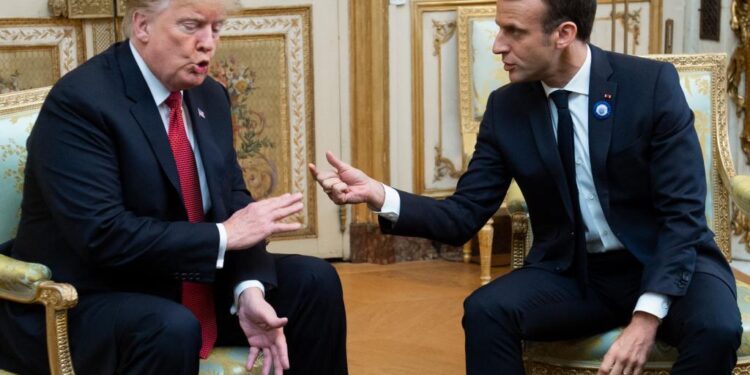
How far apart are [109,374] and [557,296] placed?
1.05 meters

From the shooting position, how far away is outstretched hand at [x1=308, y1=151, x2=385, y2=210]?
3.02 meters

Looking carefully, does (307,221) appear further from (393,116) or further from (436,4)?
(436,4)

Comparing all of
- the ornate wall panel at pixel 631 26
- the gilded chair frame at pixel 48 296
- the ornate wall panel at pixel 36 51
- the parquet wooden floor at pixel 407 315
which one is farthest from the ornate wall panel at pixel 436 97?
the gilded chair frame at pixel 48 296

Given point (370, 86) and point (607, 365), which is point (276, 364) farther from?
point (370, 86)

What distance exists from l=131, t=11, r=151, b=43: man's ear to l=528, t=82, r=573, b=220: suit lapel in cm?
93

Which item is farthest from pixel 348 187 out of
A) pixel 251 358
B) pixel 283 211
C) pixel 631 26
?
pixel 631 26

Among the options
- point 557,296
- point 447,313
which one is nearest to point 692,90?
point 557,296

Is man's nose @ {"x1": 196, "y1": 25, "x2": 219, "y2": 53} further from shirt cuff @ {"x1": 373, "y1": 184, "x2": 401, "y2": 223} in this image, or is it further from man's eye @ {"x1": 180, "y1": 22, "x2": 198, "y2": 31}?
shirt cuff @ {"x1": 373, "y1": 184, "x2": 401, "y2": 223}

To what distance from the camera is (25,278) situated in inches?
108

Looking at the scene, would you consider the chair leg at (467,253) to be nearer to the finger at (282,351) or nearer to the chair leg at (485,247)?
the chair leg at (485,247)

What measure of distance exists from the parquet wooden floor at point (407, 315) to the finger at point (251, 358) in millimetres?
1170

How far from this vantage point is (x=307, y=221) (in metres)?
5.27

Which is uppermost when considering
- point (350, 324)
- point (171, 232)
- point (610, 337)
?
point (171, 232)

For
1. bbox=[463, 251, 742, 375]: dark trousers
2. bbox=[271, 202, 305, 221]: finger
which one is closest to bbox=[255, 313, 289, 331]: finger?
bbox=[271, 202, 305, 221]: finger
